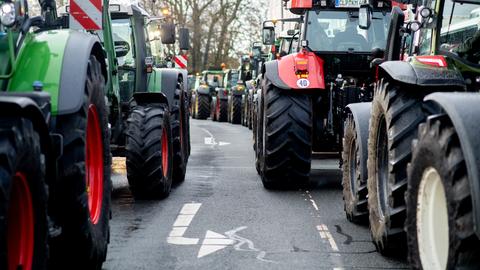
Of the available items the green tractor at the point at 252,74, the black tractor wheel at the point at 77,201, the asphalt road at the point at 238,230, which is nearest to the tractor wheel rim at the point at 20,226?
the black tractor wheel at the point at 77,201

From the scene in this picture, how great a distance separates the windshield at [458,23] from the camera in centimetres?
675

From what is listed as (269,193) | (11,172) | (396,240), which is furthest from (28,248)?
(269,193)

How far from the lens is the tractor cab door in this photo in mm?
11734

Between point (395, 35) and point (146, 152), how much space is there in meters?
3.25

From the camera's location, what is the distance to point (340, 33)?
40.0ft

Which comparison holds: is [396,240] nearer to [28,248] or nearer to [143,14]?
[28,248]

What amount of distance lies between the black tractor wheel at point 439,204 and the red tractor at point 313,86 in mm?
4907

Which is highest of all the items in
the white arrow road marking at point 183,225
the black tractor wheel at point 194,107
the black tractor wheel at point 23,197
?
the black tractor wheel at point 23,197

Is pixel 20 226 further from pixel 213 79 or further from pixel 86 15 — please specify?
pixel 213 79

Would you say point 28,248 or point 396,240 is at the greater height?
point 28,248

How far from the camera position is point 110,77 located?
10203mm

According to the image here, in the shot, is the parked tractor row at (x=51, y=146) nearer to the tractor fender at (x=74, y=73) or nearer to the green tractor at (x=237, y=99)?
the tractor fender at (x=74, y=73)

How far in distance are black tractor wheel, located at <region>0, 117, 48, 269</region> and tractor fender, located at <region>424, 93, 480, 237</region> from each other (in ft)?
6.57

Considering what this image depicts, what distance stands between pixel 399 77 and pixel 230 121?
27.7 meters
